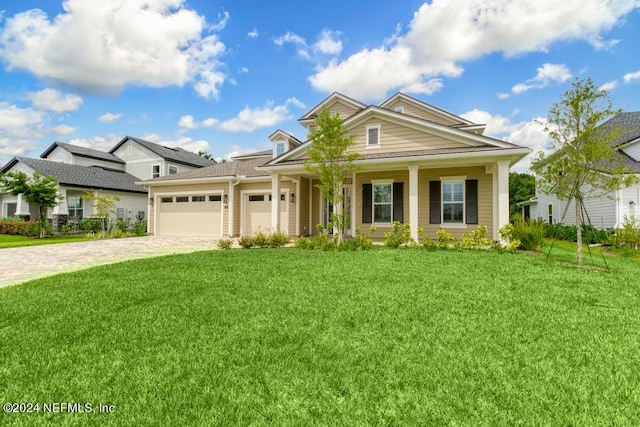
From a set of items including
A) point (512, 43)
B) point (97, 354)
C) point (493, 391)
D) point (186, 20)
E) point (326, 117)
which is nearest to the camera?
point (493, 391)

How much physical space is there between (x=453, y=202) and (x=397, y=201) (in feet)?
7.13

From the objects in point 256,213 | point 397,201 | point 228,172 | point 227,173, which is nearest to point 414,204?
point 397,201

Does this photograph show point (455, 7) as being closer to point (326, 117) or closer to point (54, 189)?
point (326, 117)

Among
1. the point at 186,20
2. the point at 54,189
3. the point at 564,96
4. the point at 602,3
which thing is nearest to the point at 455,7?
the point at 602,3

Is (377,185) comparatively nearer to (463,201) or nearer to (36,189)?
(463,201)

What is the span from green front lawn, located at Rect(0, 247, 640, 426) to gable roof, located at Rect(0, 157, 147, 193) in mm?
19026

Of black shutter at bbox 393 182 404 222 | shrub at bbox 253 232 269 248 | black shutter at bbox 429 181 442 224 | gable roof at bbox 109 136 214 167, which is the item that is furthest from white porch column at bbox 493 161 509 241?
gable roof at bbox 109 136 214 167

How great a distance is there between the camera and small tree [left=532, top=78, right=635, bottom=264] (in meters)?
6.73

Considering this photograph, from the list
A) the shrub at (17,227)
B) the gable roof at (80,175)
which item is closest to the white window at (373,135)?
the gable roof at (80,175)

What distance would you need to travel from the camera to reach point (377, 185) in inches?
519

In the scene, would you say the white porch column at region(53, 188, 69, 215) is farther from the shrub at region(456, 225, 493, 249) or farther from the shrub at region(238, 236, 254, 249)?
the shrub at region(456, 225, 493, 249)

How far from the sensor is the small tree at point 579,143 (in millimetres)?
6730

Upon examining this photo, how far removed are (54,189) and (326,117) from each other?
1658 centimetres

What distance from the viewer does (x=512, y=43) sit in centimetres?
1298
